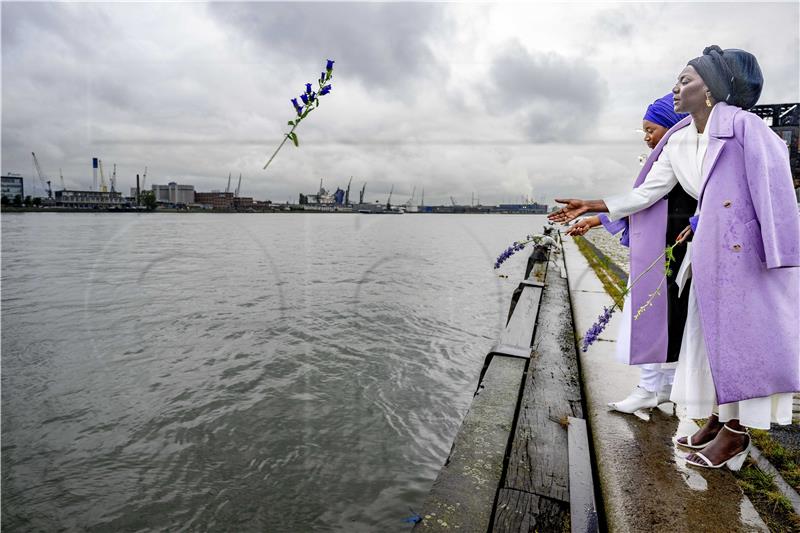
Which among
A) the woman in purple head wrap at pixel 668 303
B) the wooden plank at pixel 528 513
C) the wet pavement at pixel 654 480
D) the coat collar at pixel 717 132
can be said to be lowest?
the wooden plank at pixel 528 513

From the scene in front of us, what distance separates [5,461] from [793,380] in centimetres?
645

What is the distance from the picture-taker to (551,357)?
14.5ft

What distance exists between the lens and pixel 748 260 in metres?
2.33

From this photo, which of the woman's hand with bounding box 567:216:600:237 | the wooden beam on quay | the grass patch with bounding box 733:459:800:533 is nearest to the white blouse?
the woman's hand with bounding box 567:216:600:237

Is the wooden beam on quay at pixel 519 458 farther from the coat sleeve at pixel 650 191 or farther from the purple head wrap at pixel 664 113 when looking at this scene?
the purple head wrap at pixel 664 113

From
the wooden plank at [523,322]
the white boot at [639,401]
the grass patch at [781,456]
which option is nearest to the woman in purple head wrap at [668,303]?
the white boot at [639,401]

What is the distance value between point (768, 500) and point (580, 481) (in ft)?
3.16

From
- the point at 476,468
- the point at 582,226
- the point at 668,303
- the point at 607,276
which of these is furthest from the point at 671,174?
the point at 607,276

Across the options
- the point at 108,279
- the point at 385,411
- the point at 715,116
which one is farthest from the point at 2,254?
the point at 715,116

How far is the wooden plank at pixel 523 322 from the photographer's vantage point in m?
4.74

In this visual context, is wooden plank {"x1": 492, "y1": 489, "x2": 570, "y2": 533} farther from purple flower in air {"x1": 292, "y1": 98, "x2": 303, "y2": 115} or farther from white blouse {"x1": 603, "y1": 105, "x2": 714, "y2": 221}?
purple flower in air {"x1": 292, "y1": 98, "x2": 303, "y2": 115}

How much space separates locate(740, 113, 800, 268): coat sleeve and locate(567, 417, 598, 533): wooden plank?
1.40 metres

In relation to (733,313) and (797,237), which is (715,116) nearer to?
(797,237)

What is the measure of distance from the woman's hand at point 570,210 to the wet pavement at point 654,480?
56.1 inches
